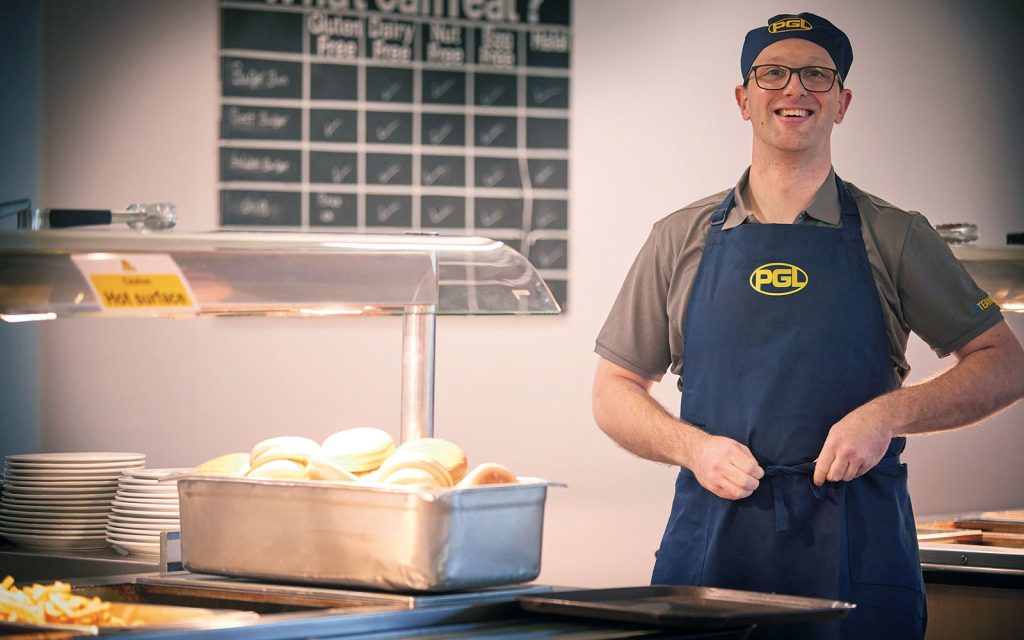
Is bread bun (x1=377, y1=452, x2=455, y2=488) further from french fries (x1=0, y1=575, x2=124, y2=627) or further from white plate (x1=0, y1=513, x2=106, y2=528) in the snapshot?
white plate (x1=0, y1=513, x2=106, y2=528)

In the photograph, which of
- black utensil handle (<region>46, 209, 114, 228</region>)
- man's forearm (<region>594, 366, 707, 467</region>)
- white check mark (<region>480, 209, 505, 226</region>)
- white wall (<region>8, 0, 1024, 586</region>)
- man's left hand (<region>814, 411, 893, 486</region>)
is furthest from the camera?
white check mark (<region>480, 209, 505, 226</region>)

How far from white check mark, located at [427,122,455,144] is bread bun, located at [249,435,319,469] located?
2.41 m

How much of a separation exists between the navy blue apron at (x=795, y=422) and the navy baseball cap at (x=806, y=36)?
0.82 ft

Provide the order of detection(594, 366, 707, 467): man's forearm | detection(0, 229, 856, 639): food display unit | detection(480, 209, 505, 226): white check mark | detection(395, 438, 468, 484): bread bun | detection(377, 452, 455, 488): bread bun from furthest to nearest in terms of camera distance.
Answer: detection(480, 209, 505, 226): white check mark → detection(594, 366, 707, 467): man's forearm → detection(395, 438, 468, 484): bread bun → detection(377, 452, 455, 488): bread bun → detection(0, 229, 856, 639): food display unit

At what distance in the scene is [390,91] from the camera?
13.7 feet

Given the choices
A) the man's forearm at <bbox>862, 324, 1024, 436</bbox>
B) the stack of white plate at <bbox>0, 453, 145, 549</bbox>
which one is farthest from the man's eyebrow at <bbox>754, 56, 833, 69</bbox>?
the stack of white plate at <bbox>0, 453, 145, 549</bbox>

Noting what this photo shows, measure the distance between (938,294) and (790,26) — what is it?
20.2 inches

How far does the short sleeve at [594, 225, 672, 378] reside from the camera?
2.35 metres

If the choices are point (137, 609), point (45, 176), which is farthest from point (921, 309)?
point (45, 176)

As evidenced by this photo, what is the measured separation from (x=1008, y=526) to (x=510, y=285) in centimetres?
165

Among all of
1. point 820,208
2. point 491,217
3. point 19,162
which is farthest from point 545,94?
point 820,208

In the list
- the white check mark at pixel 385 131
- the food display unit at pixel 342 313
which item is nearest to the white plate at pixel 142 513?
the food display unit at pixel 342 313

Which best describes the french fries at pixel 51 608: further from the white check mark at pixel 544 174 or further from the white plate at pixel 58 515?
the white check mark at pixel 544 174

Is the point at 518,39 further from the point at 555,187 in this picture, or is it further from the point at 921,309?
the point at 921,309
